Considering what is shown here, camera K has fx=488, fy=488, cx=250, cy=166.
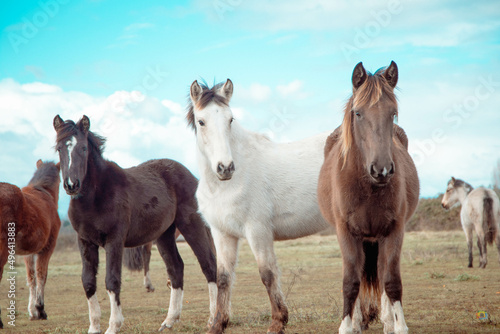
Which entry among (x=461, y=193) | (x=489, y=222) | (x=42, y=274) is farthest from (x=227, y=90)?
(x=461, y=193)

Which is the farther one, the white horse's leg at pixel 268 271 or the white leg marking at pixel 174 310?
the white leg marking at pixel 174 310

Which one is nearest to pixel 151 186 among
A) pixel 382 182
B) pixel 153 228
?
pixel 153 228

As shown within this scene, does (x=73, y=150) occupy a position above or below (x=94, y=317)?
above

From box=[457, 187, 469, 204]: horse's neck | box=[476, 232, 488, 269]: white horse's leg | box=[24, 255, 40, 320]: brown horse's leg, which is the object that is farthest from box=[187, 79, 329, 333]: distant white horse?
box=[457, 187, 469, 204]: horse's neck

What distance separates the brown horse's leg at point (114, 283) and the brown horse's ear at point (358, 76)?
13.2ft

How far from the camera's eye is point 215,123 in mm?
5645

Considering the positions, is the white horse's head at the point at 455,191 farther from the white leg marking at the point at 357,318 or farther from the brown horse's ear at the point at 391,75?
the brown horse's ear at the point at 391,75

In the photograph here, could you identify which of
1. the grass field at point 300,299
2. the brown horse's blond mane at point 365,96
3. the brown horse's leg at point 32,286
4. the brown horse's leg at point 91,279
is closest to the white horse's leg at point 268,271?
the grass field at point 300,299

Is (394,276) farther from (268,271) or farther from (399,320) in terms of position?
(268,271)

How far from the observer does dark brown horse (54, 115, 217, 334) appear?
677 cm

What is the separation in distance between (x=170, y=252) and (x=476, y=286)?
252 inches

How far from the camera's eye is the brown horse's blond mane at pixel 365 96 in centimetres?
445

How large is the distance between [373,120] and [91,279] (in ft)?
15.1

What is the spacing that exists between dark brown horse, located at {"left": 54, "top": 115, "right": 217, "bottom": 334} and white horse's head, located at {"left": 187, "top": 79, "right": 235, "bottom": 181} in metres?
1.90
